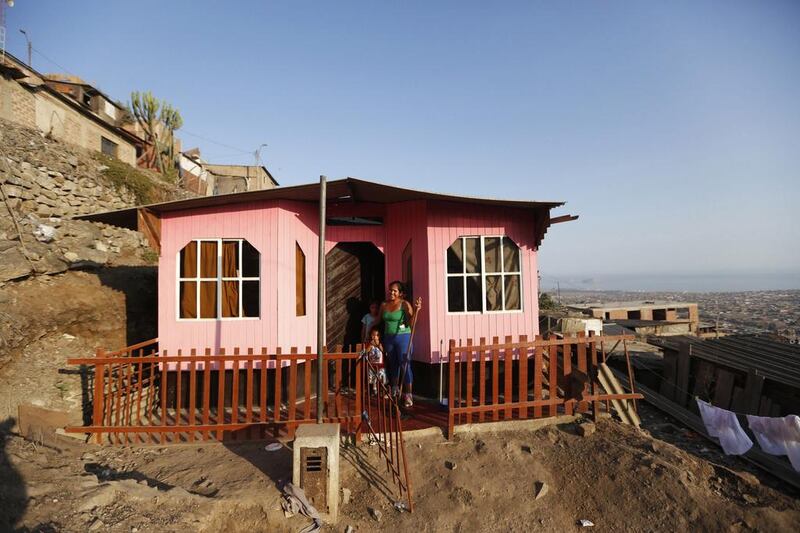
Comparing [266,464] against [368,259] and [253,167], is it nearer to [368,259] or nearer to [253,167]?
[368,259]

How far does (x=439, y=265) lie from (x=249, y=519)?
4.59m

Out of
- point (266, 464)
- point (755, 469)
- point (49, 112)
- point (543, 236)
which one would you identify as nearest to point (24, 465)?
point (266, 464)

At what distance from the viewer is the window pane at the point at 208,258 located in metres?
6.31

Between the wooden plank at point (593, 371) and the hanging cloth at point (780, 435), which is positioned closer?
the hanging cloth at point (780, 435)

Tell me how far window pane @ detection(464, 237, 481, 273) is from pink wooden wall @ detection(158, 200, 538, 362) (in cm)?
19

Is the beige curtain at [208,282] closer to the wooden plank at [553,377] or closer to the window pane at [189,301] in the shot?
the window pane at [189,301]

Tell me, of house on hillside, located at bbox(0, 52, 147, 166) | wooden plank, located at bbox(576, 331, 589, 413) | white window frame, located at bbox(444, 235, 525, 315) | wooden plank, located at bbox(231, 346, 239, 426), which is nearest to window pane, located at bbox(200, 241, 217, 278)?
wooden plank, located at bbox(231, 346, 239, 426)

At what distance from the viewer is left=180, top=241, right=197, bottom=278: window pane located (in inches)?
248

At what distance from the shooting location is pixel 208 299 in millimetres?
6273

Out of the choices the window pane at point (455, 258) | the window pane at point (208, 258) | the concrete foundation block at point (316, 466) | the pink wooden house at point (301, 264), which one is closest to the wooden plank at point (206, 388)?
the pink wooden house at point (301, 264)

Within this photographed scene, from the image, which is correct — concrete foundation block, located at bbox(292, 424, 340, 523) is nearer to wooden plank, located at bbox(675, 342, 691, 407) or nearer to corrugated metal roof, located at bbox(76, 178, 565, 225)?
corrugated metal roof, located at bbox(76, 178, 565, 225)

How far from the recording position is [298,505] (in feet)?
11.0

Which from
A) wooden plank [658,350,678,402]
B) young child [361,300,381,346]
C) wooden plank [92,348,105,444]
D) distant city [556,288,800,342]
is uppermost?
young child [361,300,381,346]

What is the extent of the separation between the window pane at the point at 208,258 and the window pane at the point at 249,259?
0.54 metres
